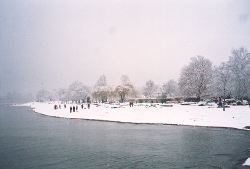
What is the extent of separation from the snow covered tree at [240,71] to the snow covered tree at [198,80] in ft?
40.7

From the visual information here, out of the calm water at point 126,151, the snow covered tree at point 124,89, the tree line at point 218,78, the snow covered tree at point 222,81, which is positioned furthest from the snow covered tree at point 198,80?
the calm water at point 126,151

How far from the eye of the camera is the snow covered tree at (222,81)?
97331 mm

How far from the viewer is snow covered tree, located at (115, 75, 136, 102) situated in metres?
161

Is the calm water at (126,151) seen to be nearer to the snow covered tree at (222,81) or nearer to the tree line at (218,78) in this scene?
the tree line at (218,78)

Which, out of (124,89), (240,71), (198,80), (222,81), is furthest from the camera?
(124,89)

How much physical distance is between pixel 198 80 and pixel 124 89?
193 feet

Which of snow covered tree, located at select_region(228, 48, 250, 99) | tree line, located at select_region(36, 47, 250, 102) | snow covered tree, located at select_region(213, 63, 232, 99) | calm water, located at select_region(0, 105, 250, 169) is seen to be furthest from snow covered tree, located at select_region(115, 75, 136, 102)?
calm water, located at select_region(0, 105, 250, 169)

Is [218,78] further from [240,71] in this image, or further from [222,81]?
[240,71]

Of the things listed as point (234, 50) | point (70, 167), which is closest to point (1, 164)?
point (70, 167)

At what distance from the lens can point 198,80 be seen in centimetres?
10875

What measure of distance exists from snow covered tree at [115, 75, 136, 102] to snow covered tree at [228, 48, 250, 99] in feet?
235

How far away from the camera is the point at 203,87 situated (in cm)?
10888

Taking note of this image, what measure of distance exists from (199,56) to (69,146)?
297 ft

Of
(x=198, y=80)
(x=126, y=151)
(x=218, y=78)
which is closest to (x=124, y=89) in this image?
(x=198, y=80)
